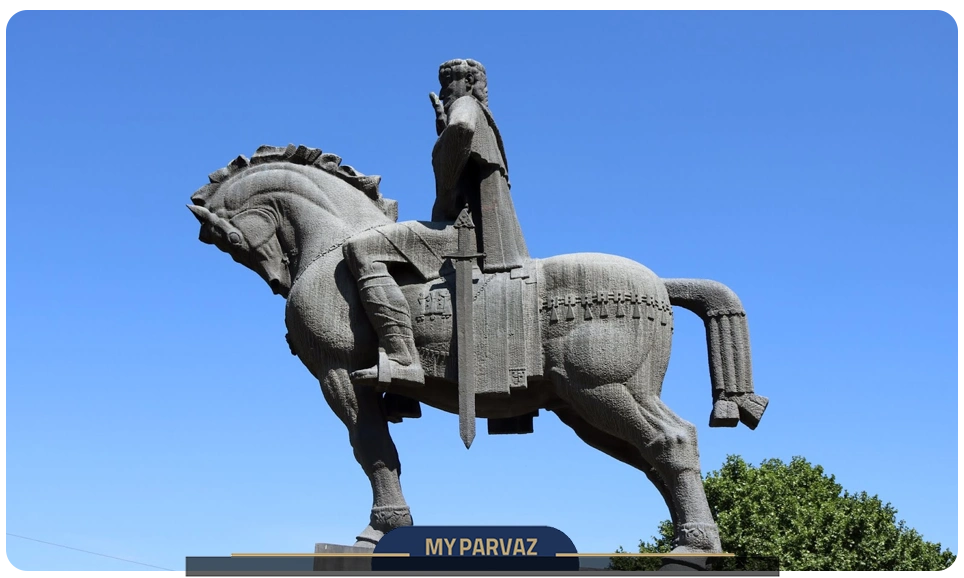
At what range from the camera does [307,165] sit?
11.4 metres

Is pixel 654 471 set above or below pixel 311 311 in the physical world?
below

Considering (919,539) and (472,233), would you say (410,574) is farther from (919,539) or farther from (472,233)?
(919,539)

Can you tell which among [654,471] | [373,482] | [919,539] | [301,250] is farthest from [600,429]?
[919,539]

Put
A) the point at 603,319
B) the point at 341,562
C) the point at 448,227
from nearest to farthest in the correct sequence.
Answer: the point at 341,562 < the point at 603,319 < the point at 448,227

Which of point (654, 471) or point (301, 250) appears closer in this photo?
point (654, 471)

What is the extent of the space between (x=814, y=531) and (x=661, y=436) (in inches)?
695

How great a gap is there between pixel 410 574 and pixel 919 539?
20.2 meters

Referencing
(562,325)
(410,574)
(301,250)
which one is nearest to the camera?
(410,574)

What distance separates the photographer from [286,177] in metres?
11.3

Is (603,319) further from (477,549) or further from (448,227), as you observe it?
(477,549)

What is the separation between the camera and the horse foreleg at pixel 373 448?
10.4 m

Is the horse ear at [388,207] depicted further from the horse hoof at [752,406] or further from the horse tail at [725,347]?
the horse hoof at [752,406]

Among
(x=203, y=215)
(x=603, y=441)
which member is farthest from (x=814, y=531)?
(x=203, y=215)

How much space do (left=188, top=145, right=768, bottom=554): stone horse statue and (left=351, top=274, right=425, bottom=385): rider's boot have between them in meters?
0.15
